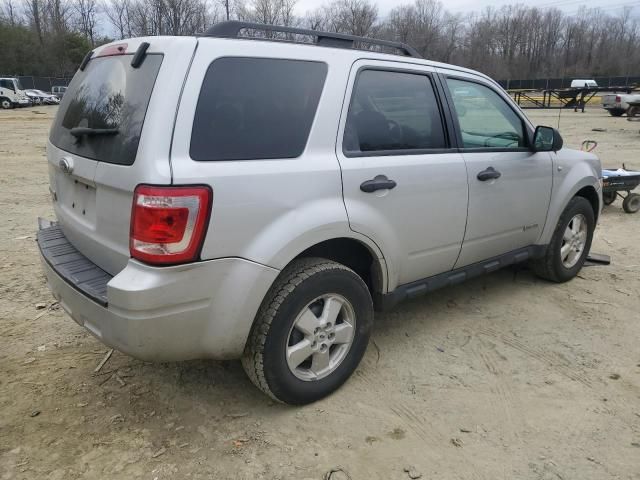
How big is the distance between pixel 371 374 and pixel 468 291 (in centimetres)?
172

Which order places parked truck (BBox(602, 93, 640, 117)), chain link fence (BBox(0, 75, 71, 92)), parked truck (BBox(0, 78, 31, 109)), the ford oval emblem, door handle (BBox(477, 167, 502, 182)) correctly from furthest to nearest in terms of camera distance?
chain link fence (BBox(0, 75, 71, 92)), parked truck (BBox(0, 78, 31, 109)), parked truck (BBox(602, 93, 640, 117)), door handle (BBox(477, 167, 502, 182)), the ford oval emblem

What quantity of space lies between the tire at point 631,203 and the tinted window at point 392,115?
18.3 feet

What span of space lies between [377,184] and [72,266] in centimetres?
170

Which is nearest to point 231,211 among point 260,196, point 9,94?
point 260,196

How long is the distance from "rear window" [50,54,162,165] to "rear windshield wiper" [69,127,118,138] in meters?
0.02

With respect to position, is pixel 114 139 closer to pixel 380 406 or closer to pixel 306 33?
pixel 306 33

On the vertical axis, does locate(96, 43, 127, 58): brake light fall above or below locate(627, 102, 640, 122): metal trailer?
above

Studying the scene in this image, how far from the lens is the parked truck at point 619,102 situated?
2689 centimetres

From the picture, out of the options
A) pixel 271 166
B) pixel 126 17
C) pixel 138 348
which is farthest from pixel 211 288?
pixel 126 17

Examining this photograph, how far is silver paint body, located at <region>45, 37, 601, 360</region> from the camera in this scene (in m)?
2.34

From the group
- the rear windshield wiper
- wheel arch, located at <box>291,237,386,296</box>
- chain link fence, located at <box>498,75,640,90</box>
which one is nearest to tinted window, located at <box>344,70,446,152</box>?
wheel arch, located at <box>291,237,386,296</box>

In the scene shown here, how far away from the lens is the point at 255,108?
2.61 meters

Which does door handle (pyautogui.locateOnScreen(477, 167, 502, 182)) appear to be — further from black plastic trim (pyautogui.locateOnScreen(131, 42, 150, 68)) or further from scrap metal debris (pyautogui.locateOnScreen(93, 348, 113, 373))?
scrap metal debris (pyautogui.locateOnScreen(93, 348, 113, 373))

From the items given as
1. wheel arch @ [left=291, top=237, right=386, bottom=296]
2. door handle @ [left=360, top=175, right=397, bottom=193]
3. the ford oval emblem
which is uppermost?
the ford oval emblem
